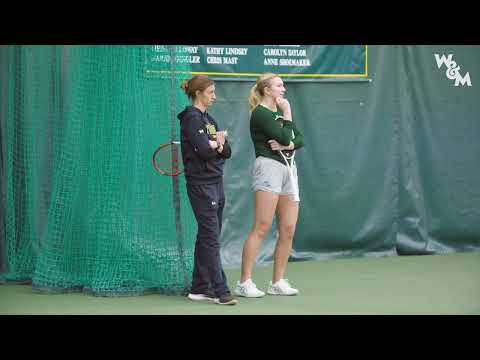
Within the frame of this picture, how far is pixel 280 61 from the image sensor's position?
30.8 ft

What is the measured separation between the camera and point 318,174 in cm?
966

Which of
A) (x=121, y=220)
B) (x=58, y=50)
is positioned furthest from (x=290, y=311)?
(x=58, y=50)

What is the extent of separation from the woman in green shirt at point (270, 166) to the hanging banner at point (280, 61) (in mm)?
1648

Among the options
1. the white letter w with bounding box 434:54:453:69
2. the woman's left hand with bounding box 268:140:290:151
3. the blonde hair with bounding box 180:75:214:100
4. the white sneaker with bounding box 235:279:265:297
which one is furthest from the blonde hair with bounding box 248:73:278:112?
the white letter w with bounding box 434:54:453:69

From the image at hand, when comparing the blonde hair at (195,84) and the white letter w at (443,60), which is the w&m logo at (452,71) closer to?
the white letter w at (443,60)

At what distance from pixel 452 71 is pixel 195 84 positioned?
4295 mm

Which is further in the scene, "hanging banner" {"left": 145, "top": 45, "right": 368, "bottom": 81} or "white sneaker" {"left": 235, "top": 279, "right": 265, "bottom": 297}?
"hanging banner" {"left": 145, "top": 45, "right": 368, "bottom": 81}

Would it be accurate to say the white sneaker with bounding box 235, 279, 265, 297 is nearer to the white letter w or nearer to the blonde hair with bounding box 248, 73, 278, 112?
the blonde hair with bounding box 248, 73, 278, 112

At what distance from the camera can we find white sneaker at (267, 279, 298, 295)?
24.1 feet

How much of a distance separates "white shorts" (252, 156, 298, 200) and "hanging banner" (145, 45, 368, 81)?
186 cm

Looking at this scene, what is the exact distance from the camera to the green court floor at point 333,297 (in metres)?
6.66

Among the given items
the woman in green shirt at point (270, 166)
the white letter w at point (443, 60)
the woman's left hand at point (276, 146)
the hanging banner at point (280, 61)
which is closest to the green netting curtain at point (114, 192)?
the woman in green shirt at point (270, 166)

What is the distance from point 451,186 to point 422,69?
4.35ft

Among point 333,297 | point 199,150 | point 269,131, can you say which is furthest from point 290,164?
point 333,297
